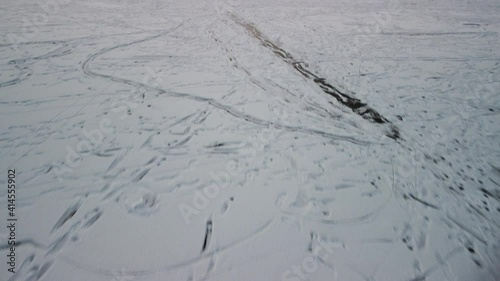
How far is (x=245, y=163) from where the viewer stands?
3693mm

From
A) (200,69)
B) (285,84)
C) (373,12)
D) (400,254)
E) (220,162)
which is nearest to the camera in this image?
(400,254)

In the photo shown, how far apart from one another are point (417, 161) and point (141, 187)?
13.5 ft

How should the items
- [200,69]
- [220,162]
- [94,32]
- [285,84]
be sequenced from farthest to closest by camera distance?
[94,32], [200,69], [285,84], [220,162]

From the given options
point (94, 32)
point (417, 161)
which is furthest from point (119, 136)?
point (94, 32)

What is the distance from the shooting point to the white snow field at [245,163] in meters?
2.63

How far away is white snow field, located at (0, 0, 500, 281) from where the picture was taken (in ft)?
8.64

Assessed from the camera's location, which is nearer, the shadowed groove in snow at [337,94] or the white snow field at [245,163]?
the white snow field at [245,163]

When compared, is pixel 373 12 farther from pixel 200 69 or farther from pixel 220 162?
pixel 220 162

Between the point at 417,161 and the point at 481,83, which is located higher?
the point at 481,83

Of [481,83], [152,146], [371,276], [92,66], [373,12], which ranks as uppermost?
[373,12]

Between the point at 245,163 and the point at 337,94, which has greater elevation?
the point at 337,94

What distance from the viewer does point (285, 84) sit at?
A: 5.73 metres

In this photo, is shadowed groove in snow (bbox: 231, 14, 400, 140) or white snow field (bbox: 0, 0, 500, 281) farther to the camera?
shadowed groove in snow (bbox: 231, 14, 400, 140)

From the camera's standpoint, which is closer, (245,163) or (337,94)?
(245,163)
